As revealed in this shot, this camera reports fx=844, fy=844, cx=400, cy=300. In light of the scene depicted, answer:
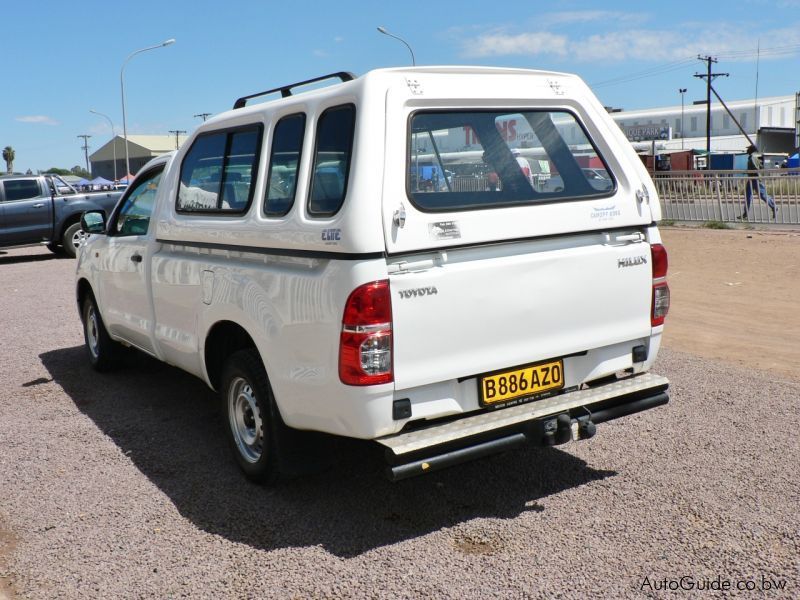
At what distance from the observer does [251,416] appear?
15.6 ft

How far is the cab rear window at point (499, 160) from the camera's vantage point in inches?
156

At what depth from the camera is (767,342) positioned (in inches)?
317

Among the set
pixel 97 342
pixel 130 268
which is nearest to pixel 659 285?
pixel 130 268

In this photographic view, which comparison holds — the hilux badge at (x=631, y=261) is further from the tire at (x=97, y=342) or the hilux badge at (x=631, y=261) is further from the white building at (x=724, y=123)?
the white building at (x=724, y=123)

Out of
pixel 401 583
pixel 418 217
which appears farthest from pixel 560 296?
pixel 401 583

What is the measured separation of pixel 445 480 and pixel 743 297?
742 cm

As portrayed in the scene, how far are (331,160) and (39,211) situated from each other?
55.8 feet

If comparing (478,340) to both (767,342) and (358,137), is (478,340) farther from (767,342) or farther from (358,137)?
(767,342)

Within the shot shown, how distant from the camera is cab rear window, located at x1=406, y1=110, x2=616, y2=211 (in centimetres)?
397

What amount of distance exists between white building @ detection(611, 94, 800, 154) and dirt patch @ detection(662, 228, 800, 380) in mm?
64403

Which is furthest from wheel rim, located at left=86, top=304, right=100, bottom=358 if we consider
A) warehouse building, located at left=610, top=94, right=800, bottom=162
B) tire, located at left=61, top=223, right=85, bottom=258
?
warehouse building, located at left=610, top=94, right=800, bottom=162

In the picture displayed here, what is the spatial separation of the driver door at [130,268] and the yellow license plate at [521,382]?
2819 mm

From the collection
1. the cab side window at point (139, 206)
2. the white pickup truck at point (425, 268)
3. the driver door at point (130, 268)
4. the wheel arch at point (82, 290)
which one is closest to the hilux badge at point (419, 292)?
the white pickup truck at point (425, 268)
